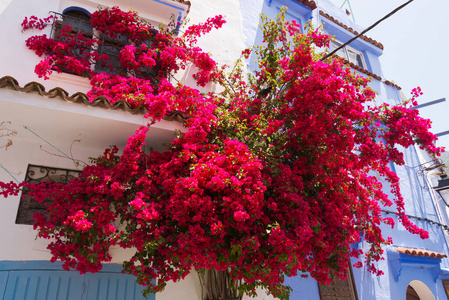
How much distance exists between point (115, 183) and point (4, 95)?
5.33 ft

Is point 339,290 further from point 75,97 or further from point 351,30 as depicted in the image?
point 351,30

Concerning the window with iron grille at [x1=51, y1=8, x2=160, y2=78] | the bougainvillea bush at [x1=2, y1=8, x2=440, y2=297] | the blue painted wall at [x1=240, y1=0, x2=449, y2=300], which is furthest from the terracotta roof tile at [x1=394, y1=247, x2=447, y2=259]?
the window with iron grille at [x1=51, y1=8, x2=160, y2=78]

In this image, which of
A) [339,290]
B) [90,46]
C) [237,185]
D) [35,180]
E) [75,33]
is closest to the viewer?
[237,185]

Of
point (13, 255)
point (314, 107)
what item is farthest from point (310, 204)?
point (13, 255)

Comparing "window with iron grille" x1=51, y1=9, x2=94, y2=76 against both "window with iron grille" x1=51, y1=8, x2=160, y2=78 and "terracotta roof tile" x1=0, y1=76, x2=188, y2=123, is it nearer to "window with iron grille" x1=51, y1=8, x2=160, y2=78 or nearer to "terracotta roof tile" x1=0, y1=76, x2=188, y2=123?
"window with iron grille" x1=51, y1=8, x2=160, y2=78

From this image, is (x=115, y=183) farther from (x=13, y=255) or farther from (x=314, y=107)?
(x=314, y=107)

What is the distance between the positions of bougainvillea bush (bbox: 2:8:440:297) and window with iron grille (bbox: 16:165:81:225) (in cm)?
47

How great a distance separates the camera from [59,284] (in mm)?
3756

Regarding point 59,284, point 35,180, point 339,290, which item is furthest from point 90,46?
point 339,290

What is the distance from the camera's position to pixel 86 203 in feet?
11.6

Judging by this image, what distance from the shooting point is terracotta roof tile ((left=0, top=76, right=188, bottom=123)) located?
3.60 meters

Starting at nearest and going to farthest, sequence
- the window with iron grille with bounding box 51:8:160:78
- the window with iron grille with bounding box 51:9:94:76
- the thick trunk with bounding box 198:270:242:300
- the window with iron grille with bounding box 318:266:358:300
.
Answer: the thick trunk with bounding box 198:270:242:300
the window with iron grille with bounding box 51:9:94:76
the window with iron grille with bounding box 51:8:160:78
the window with iron grille with bounding box 318:266:358:300

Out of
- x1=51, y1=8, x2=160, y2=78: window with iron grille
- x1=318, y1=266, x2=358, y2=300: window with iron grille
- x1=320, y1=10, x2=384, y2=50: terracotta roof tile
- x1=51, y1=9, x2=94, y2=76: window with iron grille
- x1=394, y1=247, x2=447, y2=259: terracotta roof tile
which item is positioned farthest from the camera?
x1=320, y1=10, x2=384, y2=50: terracotta roof tile

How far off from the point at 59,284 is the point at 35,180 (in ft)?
4.66
